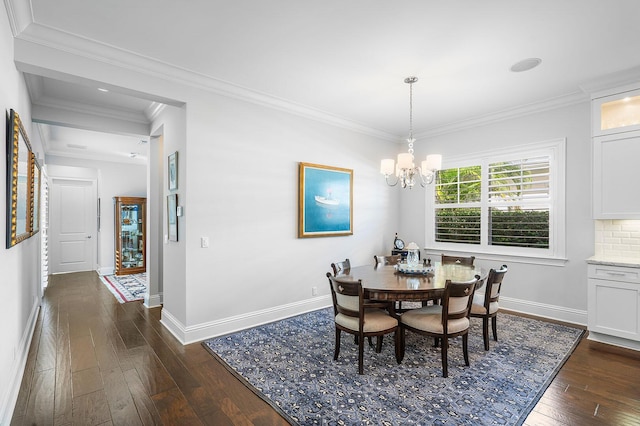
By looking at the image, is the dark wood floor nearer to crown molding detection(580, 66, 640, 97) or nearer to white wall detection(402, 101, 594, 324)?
white wall detection(402, 101, 594, 324)

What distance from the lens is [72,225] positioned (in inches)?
312

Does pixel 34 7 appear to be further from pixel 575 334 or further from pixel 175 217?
pixel 575 334

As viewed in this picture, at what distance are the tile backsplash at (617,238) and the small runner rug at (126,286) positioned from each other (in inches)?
264

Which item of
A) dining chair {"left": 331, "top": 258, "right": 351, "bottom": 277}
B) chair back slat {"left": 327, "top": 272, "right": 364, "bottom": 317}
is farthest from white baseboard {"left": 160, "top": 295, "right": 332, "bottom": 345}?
chair back slat {"left": 327, "top": 272, "right": 364, "bottom": 317}

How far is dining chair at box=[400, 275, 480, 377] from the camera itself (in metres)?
2.67

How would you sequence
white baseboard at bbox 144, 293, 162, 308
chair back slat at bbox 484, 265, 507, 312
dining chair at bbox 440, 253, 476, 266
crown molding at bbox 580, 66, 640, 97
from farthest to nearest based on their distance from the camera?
white baseboard at bbox 144, 293, 162, 308 < dining chair at bbox 440, 253, 476, 266 < crown molding at bbox 580, 66, 640, 97 < chair back slat at bbox 484, 265, 507, 312

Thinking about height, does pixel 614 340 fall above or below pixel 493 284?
below

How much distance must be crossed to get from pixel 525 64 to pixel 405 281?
8.23 feet

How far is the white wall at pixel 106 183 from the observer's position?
7.68 meters

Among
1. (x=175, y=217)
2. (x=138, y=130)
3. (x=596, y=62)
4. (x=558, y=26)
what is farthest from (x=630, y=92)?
(x=138, y=130)

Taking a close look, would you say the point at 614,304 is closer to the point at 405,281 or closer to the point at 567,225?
the point at 567,225

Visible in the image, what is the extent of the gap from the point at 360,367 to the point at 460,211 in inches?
137

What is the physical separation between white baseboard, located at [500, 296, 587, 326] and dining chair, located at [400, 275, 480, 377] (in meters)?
2.21

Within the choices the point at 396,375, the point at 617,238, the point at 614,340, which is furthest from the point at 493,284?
the point at 617,238
